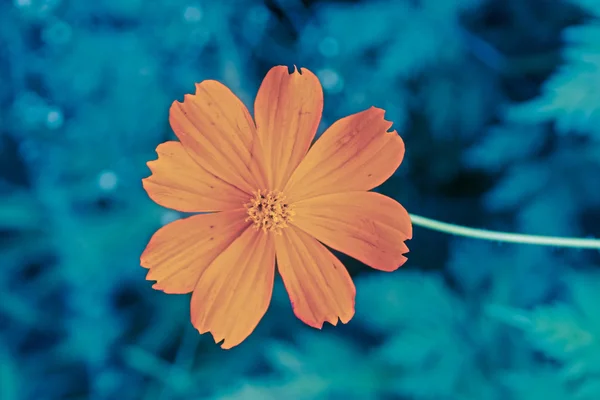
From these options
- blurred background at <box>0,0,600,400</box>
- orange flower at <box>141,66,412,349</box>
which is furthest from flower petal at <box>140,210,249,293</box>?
blurred background at <box>0,0,600,400</box>

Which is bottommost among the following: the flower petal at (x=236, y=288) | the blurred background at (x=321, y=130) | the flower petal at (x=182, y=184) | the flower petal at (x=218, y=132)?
the flower petal at (x=236, y=288)

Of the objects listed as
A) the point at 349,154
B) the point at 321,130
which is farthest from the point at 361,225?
the point at 321,130

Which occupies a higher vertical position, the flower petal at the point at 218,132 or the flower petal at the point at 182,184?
the flower petal at the point at 218,132

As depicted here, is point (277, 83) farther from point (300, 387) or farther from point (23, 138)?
point (23, 138)

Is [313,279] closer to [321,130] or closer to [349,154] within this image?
[349,154]

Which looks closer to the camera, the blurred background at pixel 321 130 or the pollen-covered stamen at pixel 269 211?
the pollen-covered stamen at pixel 269 211

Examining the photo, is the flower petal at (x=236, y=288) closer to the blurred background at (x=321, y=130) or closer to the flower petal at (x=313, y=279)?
the flower petal at (x=313, y=279)

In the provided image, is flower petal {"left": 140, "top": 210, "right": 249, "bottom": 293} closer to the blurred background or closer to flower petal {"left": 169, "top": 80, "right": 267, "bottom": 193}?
flower petal {"left": 169, "top": 80, "right": 267, "bottom": 193}

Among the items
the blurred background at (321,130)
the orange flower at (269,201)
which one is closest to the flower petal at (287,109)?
the orange flower at (269,201)

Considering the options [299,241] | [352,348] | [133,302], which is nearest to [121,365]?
[133,302]
